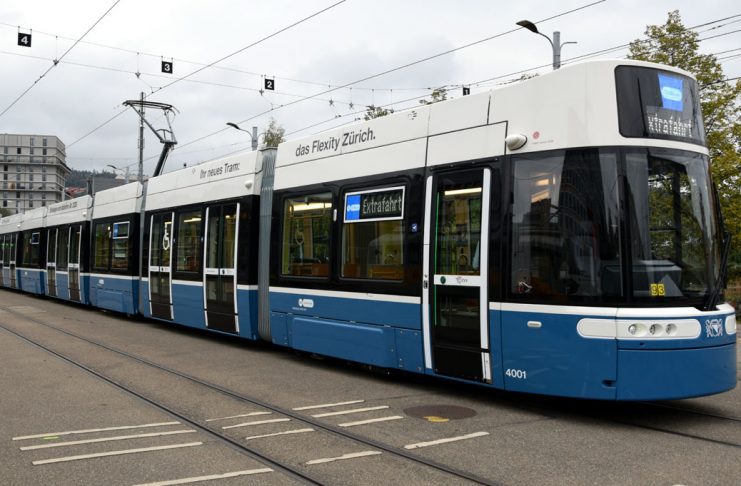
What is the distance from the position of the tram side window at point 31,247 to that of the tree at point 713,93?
22.0 metres

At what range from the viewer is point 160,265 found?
1416 centimetres

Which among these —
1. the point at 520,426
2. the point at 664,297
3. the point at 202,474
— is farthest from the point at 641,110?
the point at 202,474

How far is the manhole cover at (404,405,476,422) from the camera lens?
6.62 m

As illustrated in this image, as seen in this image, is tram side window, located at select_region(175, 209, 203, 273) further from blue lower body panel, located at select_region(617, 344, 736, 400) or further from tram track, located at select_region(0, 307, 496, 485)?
blue lower body panel, located at select_region(617, 344, 736, 400)

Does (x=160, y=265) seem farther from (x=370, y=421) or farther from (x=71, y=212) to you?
(x=370, y=421)

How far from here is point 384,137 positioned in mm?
8461

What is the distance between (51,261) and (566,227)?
20581mm

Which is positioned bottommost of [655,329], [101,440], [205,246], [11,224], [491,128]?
[101,440]

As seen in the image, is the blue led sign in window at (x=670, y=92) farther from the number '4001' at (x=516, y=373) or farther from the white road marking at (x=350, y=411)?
the white road marking at (x=350, y=411)

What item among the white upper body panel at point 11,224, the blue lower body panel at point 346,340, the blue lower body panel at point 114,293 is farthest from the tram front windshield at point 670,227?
the white upper body panel at point 11,224

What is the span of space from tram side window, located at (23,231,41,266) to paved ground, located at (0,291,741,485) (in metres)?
16.3

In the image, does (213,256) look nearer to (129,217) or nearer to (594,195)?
(129,217)

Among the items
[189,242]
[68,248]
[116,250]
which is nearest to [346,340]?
[189,242]

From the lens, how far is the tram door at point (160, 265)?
45.3ft
